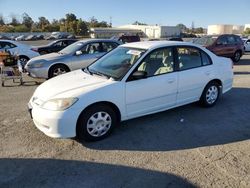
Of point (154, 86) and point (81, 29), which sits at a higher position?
point (81, 29)

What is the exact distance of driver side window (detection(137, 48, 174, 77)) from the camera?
511 cm

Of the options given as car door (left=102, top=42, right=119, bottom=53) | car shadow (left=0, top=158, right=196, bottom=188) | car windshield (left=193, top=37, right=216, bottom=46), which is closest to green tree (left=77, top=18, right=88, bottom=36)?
car windshield (left=193, top=37, right=216, bottom=46)

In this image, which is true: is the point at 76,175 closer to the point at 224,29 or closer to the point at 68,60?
the point at 68,60

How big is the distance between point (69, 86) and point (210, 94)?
129 inches

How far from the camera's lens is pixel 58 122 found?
4.17 meters

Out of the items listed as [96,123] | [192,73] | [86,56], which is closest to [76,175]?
[96,123]

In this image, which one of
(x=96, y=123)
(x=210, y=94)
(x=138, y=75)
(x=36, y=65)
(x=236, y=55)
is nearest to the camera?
(x=96, y=123)

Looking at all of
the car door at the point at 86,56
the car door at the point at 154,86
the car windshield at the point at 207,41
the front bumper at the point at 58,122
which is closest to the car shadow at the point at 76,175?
the front bumper at the point at 58,122

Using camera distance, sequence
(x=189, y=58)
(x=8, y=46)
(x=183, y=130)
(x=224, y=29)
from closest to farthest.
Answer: (x=183, y=130)
(x=189, y=58)
(x=8, y=46)
(x=224, y=29)

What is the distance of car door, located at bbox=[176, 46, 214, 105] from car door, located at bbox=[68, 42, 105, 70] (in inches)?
178

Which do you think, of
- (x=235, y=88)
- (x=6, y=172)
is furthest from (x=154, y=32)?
(x=6, y=172)

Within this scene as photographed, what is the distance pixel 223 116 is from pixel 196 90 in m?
0.77

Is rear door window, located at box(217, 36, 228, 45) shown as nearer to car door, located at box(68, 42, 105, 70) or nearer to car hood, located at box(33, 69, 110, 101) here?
car door, located at box(68, 42, 105, 70)

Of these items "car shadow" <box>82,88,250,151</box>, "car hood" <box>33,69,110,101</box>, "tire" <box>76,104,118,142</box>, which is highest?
"car hood" <box>33,69,110,101</box>
